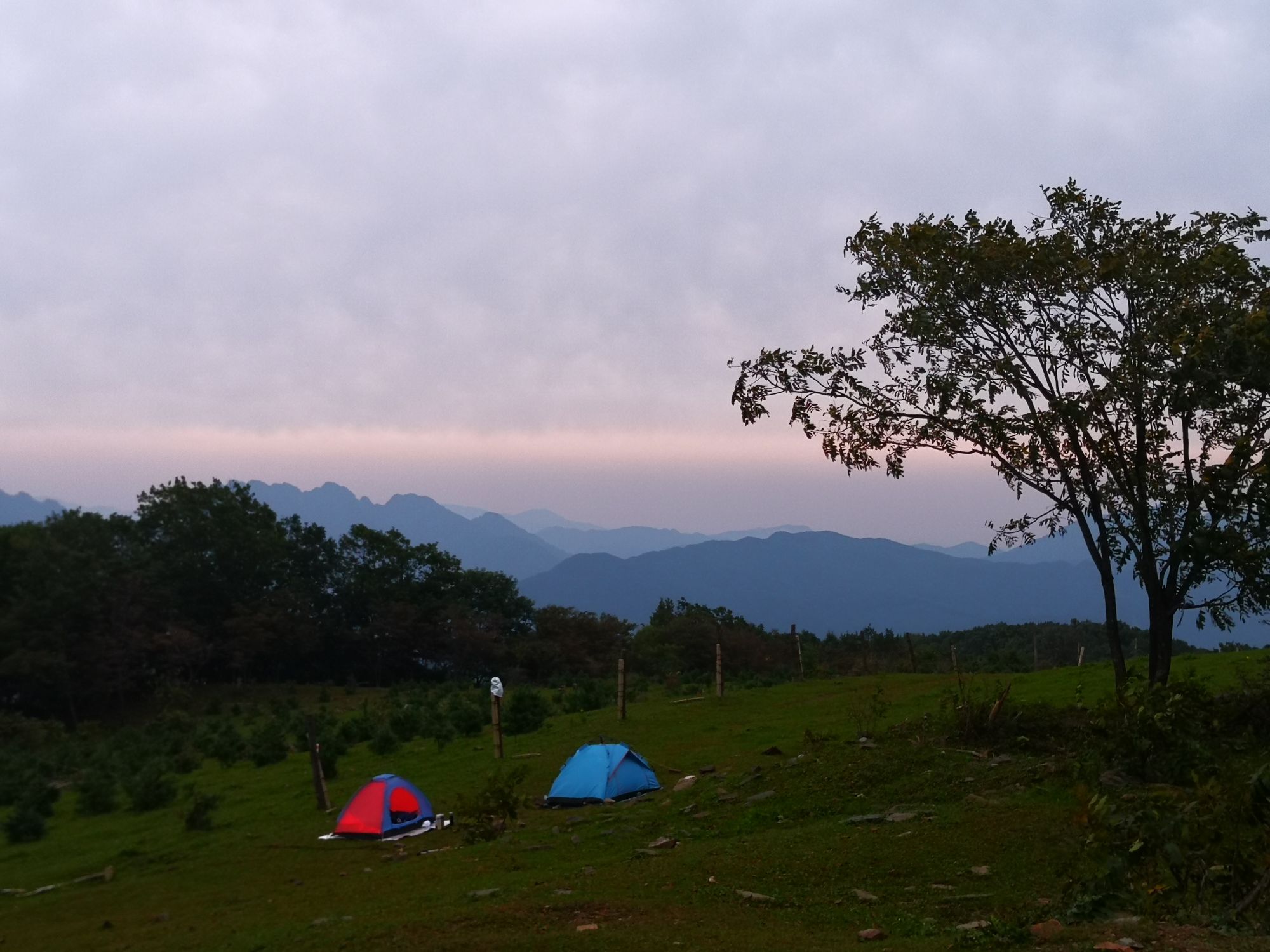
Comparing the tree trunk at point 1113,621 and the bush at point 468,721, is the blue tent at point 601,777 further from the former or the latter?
the bush at point 468,721

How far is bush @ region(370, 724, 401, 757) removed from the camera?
27.4 m

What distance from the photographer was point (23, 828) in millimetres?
21609

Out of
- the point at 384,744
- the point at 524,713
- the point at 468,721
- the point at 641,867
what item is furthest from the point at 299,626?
the point at 641,867

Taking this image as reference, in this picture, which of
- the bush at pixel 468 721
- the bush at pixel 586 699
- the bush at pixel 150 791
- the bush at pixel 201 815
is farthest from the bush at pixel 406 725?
the bush at pixel 201 815

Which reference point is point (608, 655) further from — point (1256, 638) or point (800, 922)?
point (1256, 638)

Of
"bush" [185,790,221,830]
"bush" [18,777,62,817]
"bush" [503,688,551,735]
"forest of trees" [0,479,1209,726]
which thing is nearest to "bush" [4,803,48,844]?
"bush" [18,777,62,817]

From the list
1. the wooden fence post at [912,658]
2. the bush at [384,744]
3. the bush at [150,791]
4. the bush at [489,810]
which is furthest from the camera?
the wooden fence post at [912,658]

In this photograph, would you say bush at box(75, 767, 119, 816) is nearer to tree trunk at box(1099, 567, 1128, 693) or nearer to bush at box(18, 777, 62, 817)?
bush at box(18, 777, 62, 817)

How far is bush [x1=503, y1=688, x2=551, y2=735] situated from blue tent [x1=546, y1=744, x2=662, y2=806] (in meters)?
10.3

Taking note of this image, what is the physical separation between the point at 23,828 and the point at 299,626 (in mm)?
35370

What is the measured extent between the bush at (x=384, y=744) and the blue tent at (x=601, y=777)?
9.59 m

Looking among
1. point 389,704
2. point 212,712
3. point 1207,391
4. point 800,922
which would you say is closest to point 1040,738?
point 1207,391

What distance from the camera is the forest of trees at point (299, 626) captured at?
4741 centimetres

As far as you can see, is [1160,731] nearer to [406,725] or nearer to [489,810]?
[489,810]
